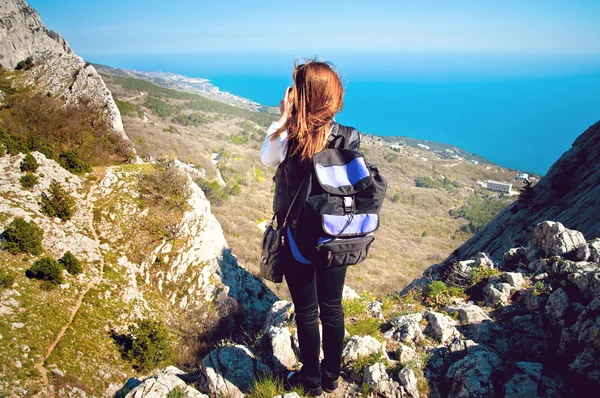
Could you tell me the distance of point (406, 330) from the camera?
4.10 metres

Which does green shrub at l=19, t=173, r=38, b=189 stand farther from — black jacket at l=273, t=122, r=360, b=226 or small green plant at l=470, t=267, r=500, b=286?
small green plant at l=470, t=267, r=500, b=286

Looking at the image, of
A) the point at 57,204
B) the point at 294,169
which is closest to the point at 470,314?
the point at 294,169

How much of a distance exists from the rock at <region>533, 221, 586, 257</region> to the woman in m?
5.21

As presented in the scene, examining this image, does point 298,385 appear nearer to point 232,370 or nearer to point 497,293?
point 232,370

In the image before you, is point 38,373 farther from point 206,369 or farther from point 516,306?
point 516,306

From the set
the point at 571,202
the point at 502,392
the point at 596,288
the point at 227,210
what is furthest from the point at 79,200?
the point at 227,210

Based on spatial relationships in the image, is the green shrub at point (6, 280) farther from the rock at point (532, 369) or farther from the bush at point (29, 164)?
the rock at point (532, 369)

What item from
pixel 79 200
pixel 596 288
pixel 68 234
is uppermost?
pixel 79 200

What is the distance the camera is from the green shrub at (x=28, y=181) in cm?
987

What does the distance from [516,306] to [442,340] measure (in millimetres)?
1616

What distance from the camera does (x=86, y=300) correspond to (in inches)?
332

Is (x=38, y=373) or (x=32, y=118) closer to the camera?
(x=38, y=373)

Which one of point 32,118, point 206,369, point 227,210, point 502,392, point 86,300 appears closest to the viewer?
point 502,392

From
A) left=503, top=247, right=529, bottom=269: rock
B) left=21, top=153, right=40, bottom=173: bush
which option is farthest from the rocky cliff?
left=503, top=247, right=529, bottom=269: rock
